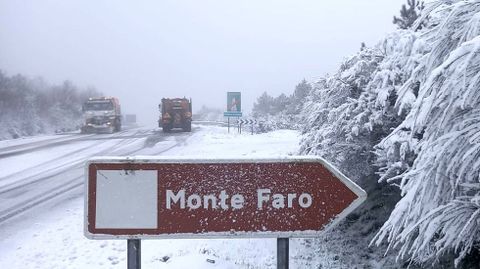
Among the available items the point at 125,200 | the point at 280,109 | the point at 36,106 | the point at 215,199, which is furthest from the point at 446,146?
the point at 280,109

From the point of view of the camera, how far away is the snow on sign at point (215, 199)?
2.15 meters

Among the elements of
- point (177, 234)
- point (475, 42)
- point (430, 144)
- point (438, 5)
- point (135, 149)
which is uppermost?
point (438, 5)

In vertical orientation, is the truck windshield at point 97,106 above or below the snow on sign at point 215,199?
above

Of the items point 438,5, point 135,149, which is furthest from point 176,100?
point 438,5

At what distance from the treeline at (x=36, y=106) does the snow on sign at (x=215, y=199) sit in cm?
2945

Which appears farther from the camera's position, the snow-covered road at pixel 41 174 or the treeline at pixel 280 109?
the treeline at pixel 280 109

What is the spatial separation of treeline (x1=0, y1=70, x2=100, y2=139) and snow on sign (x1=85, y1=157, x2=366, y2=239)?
96.6ft

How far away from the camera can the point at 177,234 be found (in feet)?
7.11

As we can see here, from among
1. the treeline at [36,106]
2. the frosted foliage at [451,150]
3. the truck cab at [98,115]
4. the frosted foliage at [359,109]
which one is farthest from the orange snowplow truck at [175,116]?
the frosted foliage at [451,150]

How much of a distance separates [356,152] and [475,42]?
4756 mm

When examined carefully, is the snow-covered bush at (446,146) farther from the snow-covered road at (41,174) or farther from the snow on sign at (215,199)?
the snow-covered road at (41,174)

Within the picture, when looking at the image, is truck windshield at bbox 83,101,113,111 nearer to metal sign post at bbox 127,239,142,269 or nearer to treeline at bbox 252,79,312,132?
treeline at bbox 252,79,312,132

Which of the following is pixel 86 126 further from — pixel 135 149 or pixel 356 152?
pixel 356 152

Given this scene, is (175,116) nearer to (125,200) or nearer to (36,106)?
(36,106)
